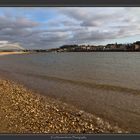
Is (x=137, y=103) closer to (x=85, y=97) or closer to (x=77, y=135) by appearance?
(x=85, y=97)

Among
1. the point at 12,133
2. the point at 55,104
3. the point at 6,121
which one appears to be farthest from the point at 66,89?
the point at 12,133

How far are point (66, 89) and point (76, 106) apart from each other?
268 centimetres

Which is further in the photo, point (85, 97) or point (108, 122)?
point (85, 97)

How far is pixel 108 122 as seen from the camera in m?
5.55

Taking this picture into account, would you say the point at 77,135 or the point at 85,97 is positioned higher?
the point at 77,135

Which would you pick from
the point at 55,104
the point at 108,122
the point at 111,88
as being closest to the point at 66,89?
the point at 111,88

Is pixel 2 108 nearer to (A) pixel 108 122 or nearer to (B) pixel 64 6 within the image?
(A) pixel 108 122

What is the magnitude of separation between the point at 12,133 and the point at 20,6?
1359 millimetres

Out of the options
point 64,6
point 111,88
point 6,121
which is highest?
point 64,6

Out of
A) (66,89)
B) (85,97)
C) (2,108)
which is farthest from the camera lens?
(66,89)

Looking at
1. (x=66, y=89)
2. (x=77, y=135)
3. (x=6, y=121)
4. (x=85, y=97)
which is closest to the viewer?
(x=77, y=135)

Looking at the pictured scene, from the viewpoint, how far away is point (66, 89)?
31.5 ft

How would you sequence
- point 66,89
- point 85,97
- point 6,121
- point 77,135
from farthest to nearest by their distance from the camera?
point 66,89, point 85,97, point 6,121, point 77,135

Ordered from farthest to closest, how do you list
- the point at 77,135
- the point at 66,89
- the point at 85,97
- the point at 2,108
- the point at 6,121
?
the point at 66,89 < the point at 85,97 < the point at 2,108 < the point at 6,121 < the point at 77,135
